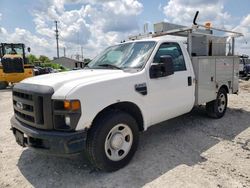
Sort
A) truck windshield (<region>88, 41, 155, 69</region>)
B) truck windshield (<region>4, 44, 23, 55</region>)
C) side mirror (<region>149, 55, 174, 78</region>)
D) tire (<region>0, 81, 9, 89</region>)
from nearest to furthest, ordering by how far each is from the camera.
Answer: side mirror (<region>149, 55, 174, 78</region>) < truck windshield (<region>88, 41, 155, 69</region>) < tire (<region>0, 81, 9, 89</region>) < truck windshield (<region>4, 44, 23, 55</region>)

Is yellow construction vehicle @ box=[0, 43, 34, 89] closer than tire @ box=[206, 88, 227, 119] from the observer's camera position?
No

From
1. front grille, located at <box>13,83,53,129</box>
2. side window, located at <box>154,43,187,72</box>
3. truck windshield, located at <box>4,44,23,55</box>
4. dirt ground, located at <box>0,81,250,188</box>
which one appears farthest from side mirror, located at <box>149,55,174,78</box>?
truck windshield, located at <box>4,44,23,55</box>

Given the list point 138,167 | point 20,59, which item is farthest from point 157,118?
point 20,59

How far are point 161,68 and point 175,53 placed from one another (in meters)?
0.95

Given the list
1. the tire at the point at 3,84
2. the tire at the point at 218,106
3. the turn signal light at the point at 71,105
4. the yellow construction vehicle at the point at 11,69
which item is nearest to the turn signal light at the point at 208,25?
the tire at the point at 218,106

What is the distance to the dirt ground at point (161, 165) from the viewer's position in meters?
3.54

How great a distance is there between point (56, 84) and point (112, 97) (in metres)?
0.82

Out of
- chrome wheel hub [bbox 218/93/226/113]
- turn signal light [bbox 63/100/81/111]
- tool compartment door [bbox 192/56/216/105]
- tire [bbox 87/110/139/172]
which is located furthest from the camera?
chrome wheel hub [bbox 218/93/226/113]

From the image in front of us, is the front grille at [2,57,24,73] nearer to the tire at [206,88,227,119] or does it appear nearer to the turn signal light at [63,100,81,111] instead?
the tire at [206,88,227,119]

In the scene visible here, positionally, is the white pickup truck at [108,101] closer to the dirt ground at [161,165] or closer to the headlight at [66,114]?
the headlight at [66,114]

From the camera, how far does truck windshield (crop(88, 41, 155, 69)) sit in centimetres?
434

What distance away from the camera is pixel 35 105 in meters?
3.40

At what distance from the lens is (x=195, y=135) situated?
540cm

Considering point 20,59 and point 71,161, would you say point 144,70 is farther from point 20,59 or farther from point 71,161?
point 20,59
